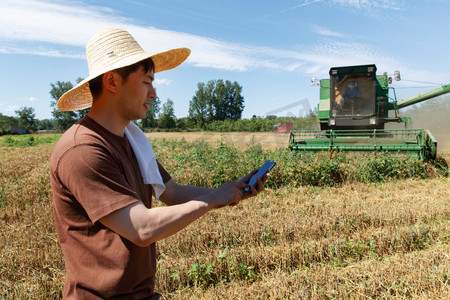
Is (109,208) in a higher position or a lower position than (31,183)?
higher

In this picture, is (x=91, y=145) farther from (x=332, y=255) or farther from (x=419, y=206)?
(x=419, y=206)

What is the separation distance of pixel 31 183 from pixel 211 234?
4.74 m

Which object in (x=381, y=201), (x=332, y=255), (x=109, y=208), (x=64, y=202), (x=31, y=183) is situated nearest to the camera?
(x=109, y=208)

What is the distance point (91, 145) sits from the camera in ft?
4.31

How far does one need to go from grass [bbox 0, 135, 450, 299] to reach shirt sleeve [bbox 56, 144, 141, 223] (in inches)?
82.4

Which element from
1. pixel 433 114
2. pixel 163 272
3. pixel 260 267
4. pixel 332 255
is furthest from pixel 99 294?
pixel 433 114

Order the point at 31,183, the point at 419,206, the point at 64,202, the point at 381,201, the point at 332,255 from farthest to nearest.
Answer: the point at 31,183 < the point at 381,201 < the point at 419,206 < the point at 332,255 < the point at 64,202

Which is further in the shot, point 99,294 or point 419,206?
point 419,206

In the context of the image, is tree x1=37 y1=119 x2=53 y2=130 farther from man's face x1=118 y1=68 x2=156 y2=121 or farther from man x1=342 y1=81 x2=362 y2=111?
man's face x1=118 y1=68 x2=156 y2=121

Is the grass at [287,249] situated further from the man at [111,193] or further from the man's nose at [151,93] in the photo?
the man's nose at [151,93]

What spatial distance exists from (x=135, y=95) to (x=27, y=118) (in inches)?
3477

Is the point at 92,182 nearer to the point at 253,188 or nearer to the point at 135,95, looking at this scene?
the point at 135,95

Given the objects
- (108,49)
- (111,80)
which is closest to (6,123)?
(108,49)

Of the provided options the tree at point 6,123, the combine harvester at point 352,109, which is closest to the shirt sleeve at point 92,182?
the combine harvester at point 352,109
